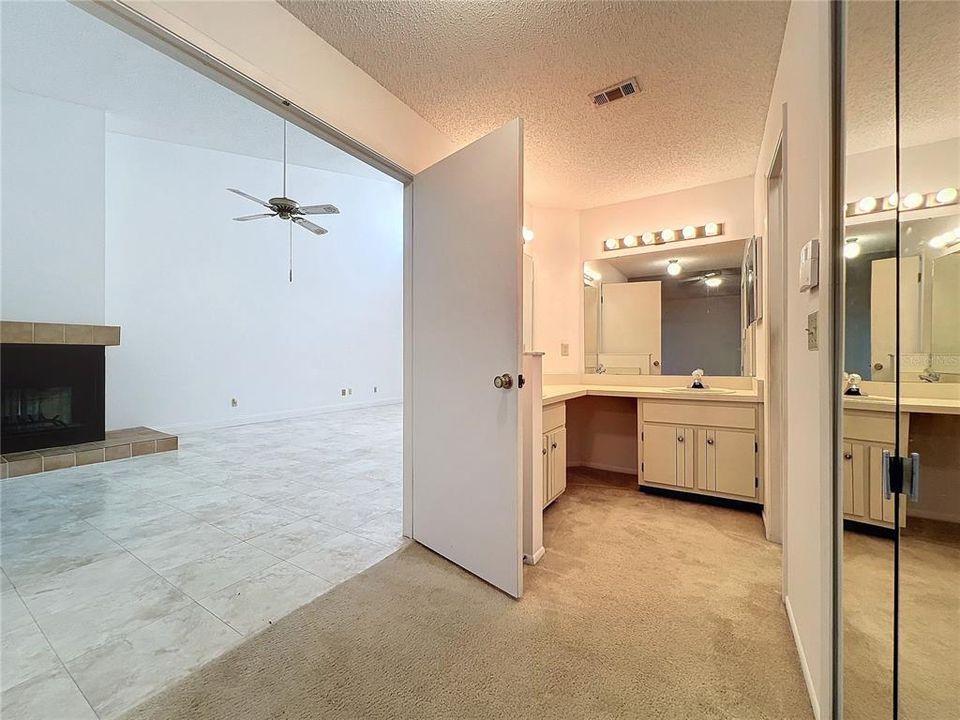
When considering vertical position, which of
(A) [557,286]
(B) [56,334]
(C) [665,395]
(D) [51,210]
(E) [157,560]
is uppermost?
(D) [51,210]

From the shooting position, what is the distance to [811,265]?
1128 mm

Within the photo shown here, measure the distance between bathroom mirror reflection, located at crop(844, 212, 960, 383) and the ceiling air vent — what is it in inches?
58.3

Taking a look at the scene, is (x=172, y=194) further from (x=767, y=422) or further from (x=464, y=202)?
(x=767, y=422)

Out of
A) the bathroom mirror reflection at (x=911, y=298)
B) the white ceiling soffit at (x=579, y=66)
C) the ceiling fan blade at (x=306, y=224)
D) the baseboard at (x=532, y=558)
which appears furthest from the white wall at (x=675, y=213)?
the ceiling fan blade at (x=306, y=224)

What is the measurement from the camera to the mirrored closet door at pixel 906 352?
2.51ft

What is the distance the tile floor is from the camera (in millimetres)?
1316

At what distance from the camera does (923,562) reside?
79cm

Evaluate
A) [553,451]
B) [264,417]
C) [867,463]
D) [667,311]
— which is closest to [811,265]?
[867,463]

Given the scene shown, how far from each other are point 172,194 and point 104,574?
17.2ft

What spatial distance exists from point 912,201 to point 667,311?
2.62 meters

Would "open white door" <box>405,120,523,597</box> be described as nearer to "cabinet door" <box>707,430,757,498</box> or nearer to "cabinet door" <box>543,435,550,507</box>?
"cabinet door" <box>543,435,550,507</box>

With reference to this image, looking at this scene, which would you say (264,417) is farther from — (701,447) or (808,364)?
(808,364)

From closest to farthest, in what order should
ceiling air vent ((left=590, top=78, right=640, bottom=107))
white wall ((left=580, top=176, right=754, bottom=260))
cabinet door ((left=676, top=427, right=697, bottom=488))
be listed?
ceiling air vent ((left=590, top=78, right=640, bottom=107)) → cabinet door ((left=676, top=427, right=697, bottom=488)) → white wall ((left=580, top=176, right=754, bottom=260))

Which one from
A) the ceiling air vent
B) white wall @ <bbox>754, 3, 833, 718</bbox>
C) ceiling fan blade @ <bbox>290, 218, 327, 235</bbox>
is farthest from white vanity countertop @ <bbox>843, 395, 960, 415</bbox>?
ceiling fan blade @ <bbox>290, 218, 327, 235</bbox>
